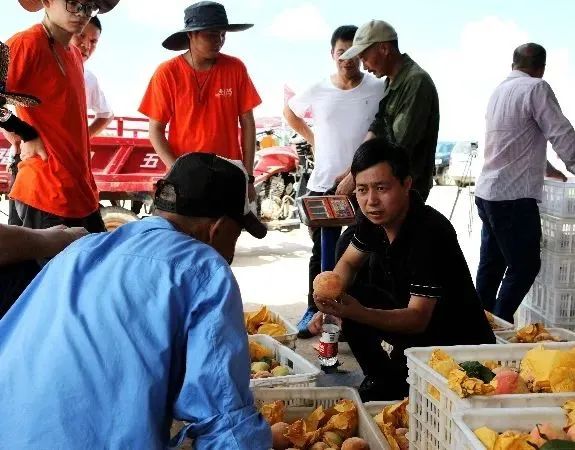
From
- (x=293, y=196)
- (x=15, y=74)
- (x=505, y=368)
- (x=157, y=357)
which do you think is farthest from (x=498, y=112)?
(x=293, y=196)

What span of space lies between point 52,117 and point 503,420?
251 cm

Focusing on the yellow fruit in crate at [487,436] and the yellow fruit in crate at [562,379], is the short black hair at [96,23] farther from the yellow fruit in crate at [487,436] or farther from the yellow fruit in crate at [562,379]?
the yellow fruit in crate at [487,436]

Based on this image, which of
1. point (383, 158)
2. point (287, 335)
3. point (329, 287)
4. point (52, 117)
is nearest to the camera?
point (329, 287)

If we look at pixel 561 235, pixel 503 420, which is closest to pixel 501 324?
pixel 561 235

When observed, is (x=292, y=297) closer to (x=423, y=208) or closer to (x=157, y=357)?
(x=423, y=208)

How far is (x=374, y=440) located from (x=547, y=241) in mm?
2459

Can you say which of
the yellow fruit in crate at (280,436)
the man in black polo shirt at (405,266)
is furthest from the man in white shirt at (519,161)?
the yellow fruit in crate at (280,436)

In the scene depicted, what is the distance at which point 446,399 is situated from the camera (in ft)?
6.40

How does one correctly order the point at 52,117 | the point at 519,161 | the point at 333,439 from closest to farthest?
the point at 333,439, the point at 52,117, the point at 519,161

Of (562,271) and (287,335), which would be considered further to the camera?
(562,271)

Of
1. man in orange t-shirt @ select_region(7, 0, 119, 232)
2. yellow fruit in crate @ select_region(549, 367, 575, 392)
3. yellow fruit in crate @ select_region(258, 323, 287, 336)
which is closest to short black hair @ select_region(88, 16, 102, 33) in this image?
man in orange t-shirt @ select_region(7, 0, 119, 232)

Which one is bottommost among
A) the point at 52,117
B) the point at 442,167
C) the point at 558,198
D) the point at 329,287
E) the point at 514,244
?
the point at 442,167

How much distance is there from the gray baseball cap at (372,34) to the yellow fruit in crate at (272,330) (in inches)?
66.5

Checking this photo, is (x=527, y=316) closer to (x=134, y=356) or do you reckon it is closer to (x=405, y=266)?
(x=405, y=266)
